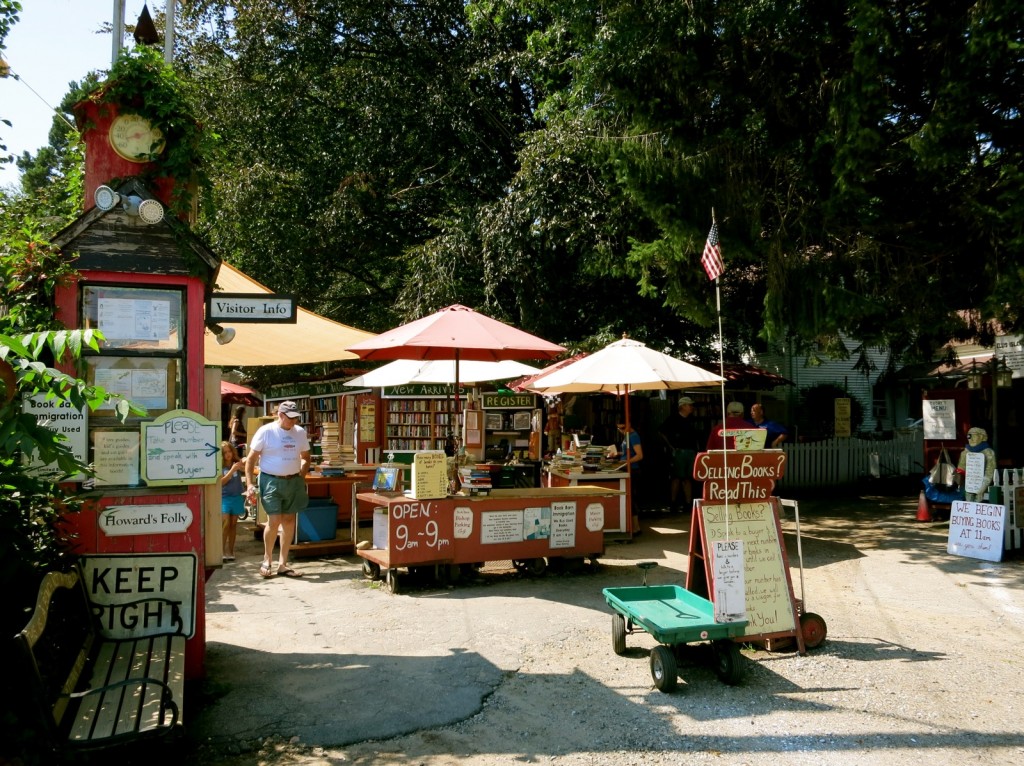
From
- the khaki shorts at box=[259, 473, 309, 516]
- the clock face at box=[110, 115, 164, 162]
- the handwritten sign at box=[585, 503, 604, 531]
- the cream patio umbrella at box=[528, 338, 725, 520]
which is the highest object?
the clock face at box=[110, 115, 164, 162]

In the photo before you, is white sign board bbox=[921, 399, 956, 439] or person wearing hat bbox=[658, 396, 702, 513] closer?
white sign board bbox=[921, 399, 956, 439]

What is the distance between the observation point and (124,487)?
4.84 metres

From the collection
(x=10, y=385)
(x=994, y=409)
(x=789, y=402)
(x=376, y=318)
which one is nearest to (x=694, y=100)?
(x=994, y=409)

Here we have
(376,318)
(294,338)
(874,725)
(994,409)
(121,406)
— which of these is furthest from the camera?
A: (376,318)

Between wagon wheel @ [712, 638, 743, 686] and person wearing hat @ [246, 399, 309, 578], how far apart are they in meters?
5.01

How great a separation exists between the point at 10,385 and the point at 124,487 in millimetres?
1683

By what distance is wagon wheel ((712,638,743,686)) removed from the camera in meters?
5.14

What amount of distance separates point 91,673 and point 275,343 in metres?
5.38

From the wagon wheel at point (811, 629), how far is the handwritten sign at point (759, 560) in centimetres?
17

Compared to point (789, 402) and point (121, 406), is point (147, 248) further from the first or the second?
point (789, 402)

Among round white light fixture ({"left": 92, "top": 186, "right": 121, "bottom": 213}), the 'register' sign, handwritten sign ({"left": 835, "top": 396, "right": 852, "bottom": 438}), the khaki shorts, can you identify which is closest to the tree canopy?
round white light fixture ({"left": 92, "top": 186, "right": 121, "bottom": 213})

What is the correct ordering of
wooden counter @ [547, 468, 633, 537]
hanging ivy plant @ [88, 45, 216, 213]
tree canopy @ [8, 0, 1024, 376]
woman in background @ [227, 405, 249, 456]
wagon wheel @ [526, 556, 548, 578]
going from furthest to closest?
woman in background @ [227, 405, 249, 456] < wooden counter @ [547, 468, 633, 537] < tree canopy @ [8, 0, 1024, 376] < wagon wheel @ [526, 556, 548, 578] < hanging ivy plant @ [88, 45, 216, 213]

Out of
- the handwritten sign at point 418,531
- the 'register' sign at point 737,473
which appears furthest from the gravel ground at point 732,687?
the 'register' sign at point 737,473

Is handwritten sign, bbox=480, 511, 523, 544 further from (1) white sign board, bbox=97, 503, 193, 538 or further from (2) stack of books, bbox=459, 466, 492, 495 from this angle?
(1) white sign board, bbox=97, 503, 193, 538
